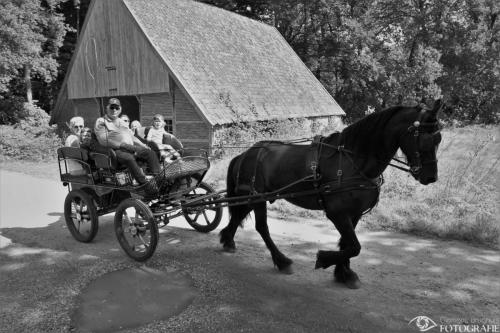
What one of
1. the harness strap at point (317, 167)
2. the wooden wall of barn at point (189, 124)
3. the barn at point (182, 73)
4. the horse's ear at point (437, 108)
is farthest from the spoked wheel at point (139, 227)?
the wooden wall of barn at point (189, 124)

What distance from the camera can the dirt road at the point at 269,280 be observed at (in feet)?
11.7

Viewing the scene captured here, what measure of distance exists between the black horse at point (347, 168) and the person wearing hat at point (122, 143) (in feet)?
5.56

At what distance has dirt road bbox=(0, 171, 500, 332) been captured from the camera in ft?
11.7

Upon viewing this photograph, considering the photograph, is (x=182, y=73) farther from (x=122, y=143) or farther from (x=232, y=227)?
(x=232, y=227)

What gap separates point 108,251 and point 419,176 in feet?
13.8

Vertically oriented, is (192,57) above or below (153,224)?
above

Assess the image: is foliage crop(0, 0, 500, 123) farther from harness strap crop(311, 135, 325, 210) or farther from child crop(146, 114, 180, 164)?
harness strap crop(311, 135, 325, 210)

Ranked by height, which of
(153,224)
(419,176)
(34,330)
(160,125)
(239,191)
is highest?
(160,125)

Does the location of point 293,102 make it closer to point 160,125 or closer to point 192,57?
point 192,57

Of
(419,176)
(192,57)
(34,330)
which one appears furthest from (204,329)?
(192,57)

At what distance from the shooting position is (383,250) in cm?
536

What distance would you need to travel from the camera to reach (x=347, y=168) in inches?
159

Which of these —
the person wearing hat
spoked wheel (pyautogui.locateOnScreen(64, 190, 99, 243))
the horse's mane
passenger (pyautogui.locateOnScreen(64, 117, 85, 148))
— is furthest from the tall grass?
passenger (pyautogui.locateOnScreen(64, 117, 85, 148))

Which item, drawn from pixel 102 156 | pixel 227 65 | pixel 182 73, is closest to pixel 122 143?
pixel 102 156
